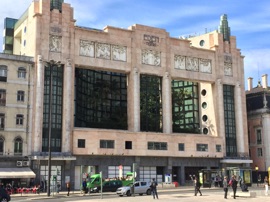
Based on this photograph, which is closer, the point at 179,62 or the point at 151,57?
the point at 151,57

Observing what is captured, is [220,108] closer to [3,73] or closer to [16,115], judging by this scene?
[16,115]

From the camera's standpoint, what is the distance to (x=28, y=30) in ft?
205

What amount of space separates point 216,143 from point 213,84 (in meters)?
10.4

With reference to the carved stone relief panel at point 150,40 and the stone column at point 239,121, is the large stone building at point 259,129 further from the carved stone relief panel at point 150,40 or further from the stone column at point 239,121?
the carved stone relief panel at point 150,40

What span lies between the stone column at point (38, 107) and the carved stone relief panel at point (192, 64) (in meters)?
25.4

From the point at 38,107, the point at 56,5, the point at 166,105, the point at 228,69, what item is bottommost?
the point at 38,107

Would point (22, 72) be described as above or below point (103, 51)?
below

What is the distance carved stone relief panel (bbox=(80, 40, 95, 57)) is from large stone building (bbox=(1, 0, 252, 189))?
146mm

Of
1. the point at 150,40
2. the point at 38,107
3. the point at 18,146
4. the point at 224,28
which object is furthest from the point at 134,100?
the point at 224,28

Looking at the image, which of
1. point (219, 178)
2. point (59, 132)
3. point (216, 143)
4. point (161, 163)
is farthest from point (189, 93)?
point (59, 132)

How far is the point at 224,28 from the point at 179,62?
13097 millimetres

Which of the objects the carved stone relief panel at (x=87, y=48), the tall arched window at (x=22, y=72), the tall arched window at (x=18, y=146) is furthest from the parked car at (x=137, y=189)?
the carved stone relief panel at (x=87, y=48)

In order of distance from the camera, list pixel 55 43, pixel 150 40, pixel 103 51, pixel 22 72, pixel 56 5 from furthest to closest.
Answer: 1. pixel 150 40
2. pixel 103 51
3. pixel 56 5
4. pixel 55 43
5. pixel 22 72

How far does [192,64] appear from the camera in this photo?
7331 centimetres
